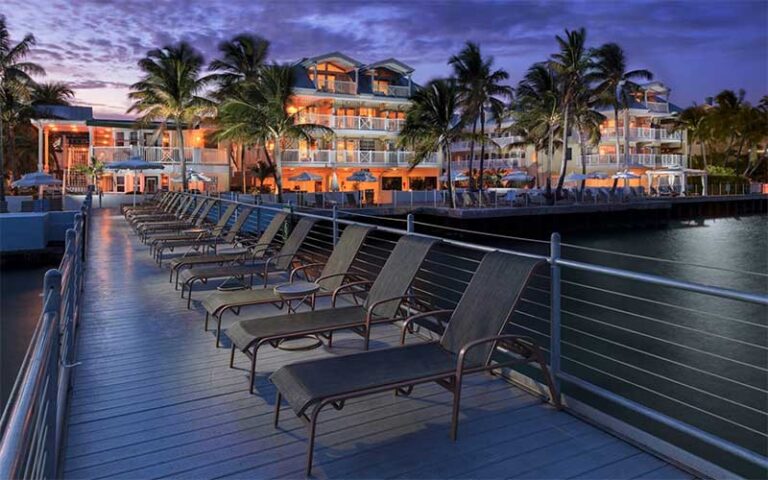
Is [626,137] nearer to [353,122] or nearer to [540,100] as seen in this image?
[540,100]

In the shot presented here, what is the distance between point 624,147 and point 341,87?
2397 centimetres

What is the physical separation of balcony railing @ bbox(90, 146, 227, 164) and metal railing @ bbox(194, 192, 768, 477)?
16308 millimetres

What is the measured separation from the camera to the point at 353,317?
167 inches

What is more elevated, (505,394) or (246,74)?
(246,74)

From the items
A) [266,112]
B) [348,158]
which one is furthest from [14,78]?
[348,158]

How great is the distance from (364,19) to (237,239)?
21472mm

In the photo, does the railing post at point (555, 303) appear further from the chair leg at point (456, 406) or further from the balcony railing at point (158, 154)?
the balcony railing at point (158, 154)

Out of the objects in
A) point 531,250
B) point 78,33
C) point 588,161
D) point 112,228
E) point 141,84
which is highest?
point 78,33

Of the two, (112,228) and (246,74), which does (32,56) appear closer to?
(246,74)

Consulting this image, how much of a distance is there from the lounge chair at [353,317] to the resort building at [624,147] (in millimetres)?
42007

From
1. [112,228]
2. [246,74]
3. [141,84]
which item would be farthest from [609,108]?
[112,228]

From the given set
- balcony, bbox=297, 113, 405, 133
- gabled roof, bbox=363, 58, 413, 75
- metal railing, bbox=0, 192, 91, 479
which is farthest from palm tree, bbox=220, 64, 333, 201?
metal railing, bbox=0, 192, 91, 479

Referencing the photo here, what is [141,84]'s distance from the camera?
30.2 meters

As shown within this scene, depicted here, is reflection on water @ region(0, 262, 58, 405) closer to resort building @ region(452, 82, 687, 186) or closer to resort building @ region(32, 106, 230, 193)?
resort building @ region(32, 106, 230, 193)
